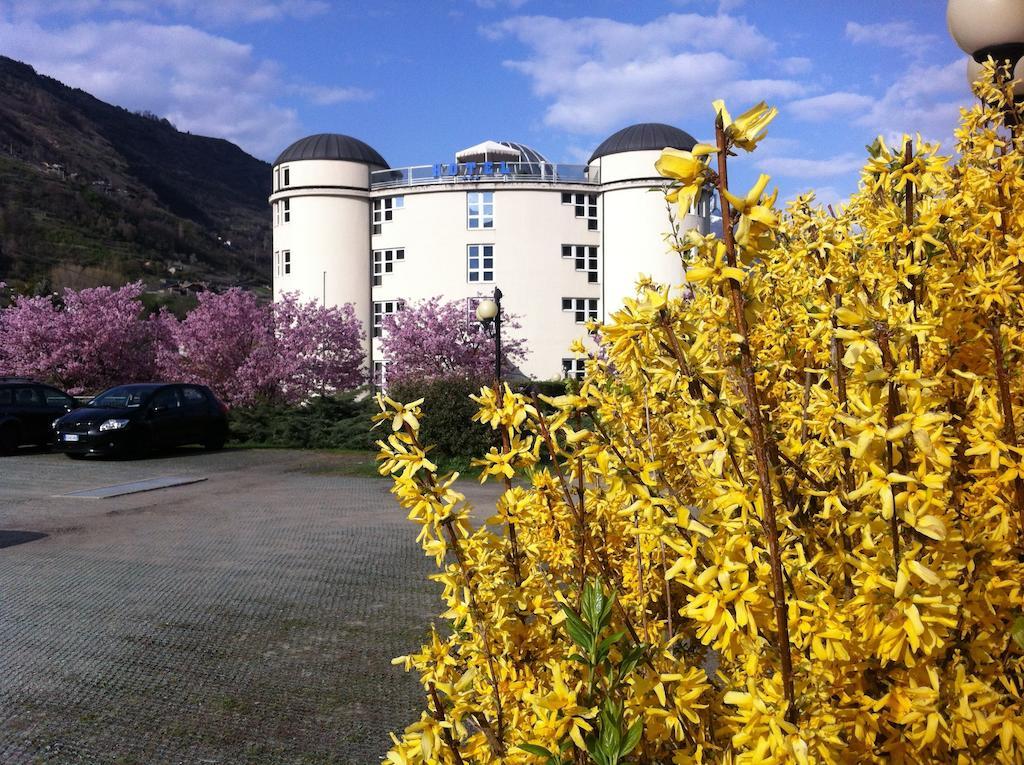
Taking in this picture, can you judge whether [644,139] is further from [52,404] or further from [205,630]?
[205,630]

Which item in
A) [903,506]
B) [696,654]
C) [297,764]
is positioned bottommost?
[297,764]

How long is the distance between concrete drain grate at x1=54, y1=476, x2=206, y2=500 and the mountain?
98.3 ft

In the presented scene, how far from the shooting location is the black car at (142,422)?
52.6ft

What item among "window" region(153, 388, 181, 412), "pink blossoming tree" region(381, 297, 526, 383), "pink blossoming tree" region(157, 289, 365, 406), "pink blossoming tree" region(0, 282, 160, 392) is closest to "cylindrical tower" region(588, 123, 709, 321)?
"pink blossoming tree" region(381, 297, 526, 383)

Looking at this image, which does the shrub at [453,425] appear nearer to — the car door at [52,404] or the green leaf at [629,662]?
the car door at [52,404]

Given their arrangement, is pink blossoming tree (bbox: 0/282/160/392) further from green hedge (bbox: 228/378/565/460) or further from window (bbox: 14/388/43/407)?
window (bbox: 14/388/43/407)

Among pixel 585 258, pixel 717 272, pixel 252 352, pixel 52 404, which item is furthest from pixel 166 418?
pixel 585 258

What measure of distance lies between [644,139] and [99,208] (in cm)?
6727

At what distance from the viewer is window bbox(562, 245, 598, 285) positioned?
3653 centimetres

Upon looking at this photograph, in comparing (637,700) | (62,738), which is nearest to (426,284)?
(62,738)

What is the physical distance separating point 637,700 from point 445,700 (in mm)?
630

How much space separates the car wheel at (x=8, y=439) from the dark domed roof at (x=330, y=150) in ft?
75.2

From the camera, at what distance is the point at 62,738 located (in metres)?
4.03

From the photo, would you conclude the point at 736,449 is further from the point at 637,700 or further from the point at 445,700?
the point at 445,700
